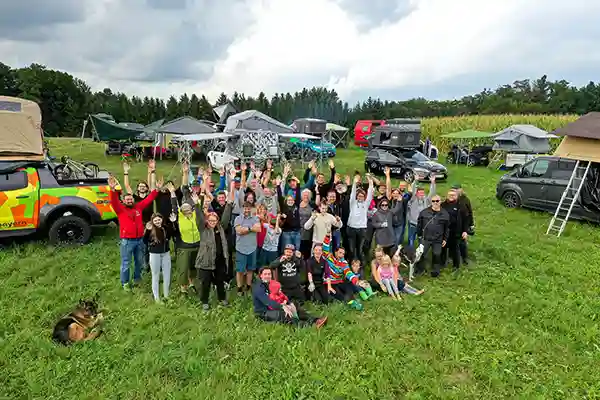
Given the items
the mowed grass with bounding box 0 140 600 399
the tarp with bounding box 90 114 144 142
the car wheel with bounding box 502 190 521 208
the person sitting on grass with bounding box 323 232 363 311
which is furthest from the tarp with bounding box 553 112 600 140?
the tarp with bounding box 90 114 144 142

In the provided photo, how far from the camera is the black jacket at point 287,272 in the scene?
560 centimetres

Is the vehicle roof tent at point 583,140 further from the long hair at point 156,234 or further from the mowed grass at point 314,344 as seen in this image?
the long hair at point 156,234

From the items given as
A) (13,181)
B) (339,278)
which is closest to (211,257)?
(339,278)

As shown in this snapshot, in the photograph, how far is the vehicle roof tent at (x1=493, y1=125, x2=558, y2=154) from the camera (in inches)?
845

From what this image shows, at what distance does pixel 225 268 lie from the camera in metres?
5.61

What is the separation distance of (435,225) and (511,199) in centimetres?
641

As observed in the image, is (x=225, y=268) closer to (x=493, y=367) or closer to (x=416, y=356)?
(x=416, y=356)

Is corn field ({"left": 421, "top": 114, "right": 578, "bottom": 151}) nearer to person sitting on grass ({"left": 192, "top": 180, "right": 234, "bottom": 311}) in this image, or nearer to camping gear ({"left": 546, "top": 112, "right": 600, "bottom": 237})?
camping gear ({"left": 546, "top": 112, "right": 600, "bottom": 237})

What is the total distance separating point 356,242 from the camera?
6.86 meters

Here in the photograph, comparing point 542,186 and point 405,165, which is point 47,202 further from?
point 405,165

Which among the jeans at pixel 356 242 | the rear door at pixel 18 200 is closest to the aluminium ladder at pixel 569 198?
the jeans at pixel 356 242

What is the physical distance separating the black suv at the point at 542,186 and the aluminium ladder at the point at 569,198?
21cm

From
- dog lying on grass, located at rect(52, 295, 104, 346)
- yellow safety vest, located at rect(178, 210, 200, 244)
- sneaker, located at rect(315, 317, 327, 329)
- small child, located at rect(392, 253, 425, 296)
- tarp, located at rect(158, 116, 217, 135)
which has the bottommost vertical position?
dog lying on grass, located at rect(52, 295, 104, 346)

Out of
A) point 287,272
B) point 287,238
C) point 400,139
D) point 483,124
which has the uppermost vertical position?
point 483,124
